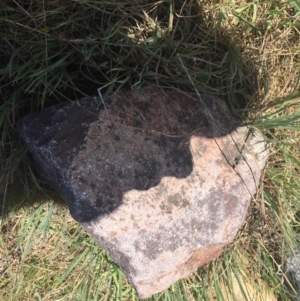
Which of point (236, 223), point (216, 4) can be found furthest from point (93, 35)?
point (236, 223)

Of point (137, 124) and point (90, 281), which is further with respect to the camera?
point (90, 281)

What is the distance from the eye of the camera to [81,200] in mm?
1480

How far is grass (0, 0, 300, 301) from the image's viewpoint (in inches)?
62.4

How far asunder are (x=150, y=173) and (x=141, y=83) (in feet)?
1.05

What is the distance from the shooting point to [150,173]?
154 cm

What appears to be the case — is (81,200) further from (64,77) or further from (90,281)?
(90,281)

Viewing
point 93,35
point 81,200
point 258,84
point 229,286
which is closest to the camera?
point 81,200

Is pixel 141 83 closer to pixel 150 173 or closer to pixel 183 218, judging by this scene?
pixel 150 173

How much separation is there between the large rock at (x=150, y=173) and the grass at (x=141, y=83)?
0.10m

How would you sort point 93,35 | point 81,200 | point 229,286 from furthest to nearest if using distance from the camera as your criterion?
point 229,286, point 93,35, point 81,200

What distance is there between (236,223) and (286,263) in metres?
0.54

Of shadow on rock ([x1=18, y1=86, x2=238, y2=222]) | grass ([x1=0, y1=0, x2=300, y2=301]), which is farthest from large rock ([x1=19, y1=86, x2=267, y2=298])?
grass ([x1=0, y1=0, x2=300, y2=301])

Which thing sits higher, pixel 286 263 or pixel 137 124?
pixel 137 124

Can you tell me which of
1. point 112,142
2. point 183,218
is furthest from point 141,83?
point 183,218
